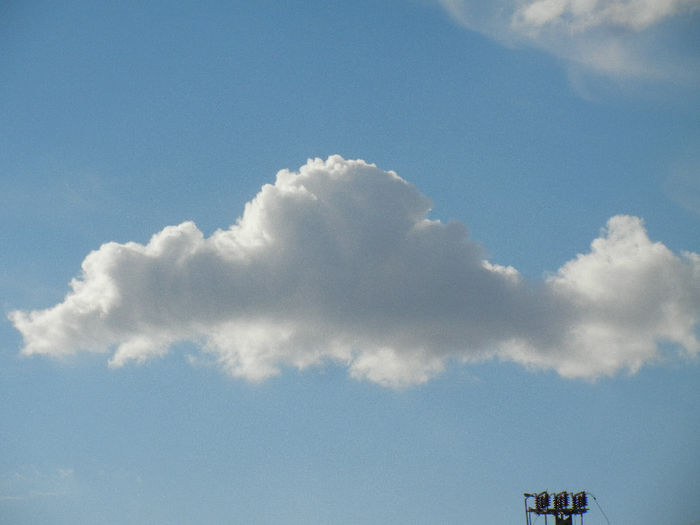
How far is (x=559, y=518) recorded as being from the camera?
12256 centimetres
